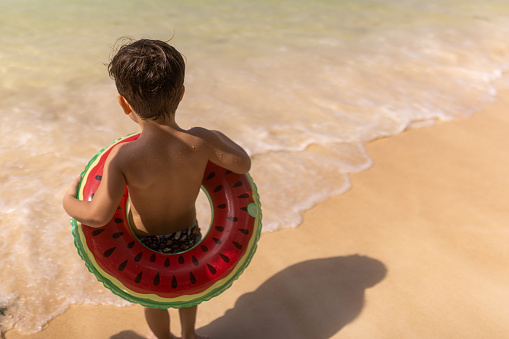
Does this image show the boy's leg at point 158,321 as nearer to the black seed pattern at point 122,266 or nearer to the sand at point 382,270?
the sand at point 382,270

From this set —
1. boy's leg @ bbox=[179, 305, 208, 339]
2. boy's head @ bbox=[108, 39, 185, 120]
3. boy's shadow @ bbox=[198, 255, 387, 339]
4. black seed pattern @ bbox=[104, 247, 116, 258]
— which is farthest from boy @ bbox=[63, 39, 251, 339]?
boy's shadow @ bbox=[198, 255, 387, 339]

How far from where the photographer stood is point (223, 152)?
2053 mm

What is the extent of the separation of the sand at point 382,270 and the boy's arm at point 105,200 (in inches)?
31.5

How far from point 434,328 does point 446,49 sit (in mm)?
4771

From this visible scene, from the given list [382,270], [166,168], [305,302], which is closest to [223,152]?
[166,168]

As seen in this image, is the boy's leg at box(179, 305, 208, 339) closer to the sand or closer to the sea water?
the sand

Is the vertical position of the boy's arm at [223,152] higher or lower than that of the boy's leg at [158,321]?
higher

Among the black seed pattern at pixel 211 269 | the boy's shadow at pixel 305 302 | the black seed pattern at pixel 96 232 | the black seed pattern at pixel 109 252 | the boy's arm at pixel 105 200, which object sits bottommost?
the boy's shadow at pixel 305 302

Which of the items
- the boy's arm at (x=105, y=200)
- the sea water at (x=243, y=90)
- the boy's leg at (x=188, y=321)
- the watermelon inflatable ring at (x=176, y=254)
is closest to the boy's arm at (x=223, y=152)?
the watermelon inflatable ring at (x=176, y=254)

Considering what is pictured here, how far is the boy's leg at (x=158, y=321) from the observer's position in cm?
232

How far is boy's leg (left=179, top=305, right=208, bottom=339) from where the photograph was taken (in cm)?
233

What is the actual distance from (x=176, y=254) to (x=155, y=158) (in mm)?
433

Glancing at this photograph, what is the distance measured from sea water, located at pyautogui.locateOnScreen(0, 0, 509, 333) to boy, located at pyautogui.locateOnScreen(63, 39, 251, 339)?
774 mm

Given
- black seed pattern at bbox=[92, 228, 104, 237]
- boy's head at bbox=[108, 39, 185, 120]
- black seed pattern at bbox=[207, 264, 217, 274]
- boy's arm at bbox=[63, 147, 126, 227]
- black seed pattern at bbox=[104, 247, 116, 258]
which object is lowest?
black seed pattern at bbox=[207, 264, 217, 274]
